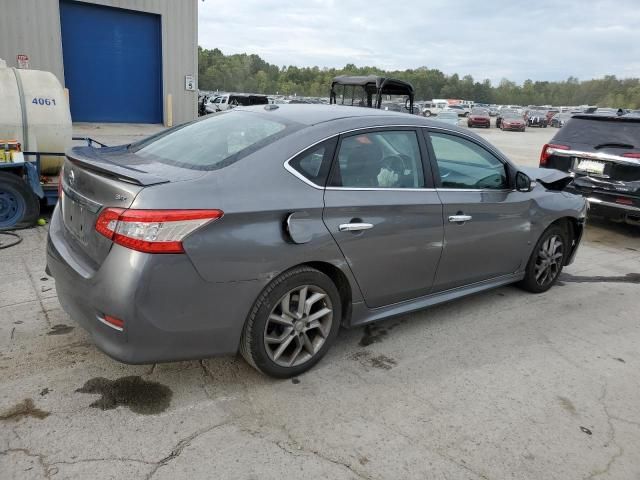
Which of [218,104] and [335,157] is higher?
[335,157]

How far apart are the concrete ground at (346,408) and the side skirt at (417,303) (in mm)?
257

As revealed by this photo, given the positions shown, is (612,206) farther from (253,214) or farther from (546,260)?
(253,214)

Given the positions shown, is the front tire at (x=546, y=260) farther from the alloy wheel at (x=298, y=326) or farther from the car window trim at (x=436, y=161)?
the alloy wheel at (x=298, y=326)

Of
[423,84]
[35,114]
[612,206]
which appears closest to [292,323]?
[35,114]

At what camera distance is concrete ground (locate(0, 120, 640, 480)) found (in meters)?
2.43

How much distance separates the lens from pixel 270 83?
9150 cm

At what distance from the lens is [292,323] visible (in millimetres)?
3023

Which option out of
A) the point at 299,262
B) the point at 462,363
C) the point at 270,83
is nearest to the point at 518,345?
the point at 462,363

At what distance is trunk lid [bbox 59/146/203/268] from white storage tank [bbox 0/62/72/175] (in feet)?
12.4

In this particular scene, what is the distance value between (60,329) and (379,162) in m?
2.41

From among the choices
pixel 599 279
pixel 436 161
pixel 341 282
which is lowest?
pixel 599 279

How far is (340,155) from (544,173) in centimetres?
287

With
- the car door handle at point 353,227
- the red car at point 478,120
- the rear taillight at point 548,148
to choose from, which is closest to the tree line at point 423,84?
the red car at point 478,120

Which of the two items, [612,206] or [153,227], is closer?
[153,227]
